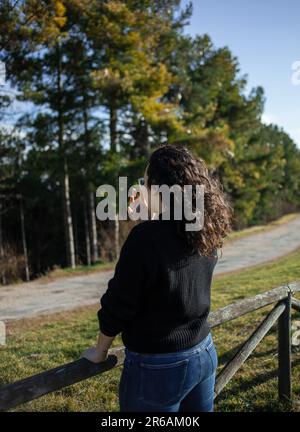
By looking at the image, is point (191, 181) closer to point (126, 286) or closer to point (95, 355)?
point (126, 286)

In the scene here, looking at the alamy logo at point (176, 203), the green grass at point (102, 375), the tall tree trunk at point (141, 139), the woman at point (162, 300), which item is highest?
the tall tree trunk at point (141, 139)

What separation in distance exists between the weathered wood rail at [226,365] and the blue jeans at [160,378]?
1.45 ft

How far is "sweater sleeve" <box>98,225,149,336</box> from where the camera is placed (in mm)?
1957

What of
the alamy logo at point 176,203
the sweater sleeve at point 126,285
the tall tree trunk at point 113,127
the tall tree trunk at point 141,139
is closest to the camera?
the sweater sleeve at point 126,285

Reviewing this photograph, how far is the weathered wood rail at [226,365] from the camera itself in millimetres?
2256

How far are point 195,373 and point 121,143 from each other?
18231 millimetres

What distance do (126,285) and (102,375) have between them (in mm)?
2855

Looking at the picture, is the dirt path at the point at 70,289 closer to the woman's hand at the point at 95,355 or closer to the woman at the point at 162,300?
the woman's hand at the point at 95,355

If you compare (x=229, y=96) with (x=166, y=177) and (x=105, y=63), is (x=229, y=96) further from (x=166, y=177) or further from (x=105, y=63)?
(x=166, y=177)

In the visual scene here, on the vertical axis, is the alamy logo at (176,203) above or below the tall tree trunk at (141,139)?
below

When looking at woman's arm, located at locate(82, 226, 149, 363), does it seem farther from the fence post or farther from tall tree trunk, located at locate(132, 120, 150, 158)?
tall tree trunk, located at locate(132, 120, 150, 158)

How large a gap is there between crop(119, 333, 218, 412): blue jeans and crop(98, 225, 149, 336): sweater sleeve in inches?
7.3

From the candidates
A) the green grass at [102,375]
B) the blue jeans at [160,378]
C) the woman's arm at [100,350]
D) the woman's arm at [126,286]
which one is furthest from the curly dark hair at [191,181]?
the green grass at [102,375]
